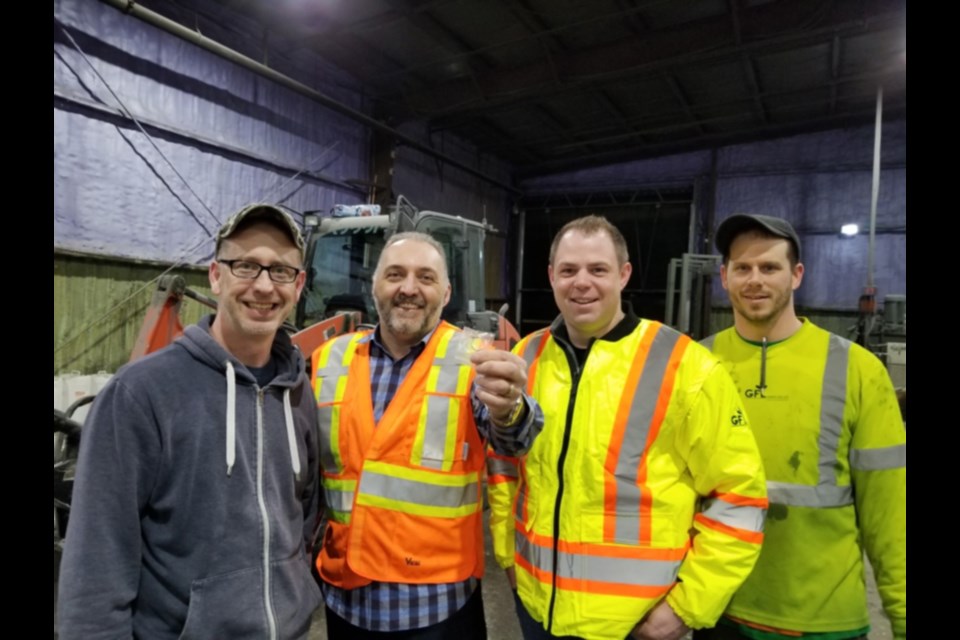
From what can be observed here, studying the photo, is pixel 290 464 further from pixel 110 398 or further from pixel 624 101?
pixel 624 101

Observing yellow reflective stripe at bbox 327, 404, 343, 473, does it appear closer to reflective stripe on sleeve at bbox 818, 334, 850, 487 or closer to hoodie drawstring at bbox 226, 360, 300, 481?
hoodie drawstring at bbox 226, 360, 300, 481

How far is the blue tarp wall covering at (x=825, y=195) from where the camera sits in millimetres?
11844

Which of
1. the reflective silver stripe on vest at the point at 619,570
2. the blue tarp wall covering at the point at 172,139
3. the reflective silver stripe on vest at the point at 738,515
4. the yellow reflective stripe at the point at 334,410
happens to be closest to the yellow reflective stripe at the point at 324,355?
the yellow reflective stripe at the point at 334,410

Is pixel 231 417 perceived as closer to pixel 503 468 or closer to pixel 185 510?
pixel 185 510

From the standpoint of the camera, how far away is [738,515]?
5.11 ft

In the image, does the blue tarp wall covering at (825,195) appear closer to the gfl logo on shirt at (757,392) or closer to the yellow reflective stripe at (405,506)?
the gfl logo on shirt at (757,392)

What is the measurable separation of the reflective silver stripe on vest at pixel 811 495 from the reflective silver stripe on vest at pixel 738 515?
243mm

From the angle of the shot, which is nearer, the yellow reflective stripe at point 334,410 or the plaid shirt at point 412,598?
the plaid shirt at point 412,598

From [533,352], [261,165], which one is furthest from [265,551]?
[261,165]

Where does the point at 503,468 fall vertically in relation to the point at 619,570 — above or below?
above

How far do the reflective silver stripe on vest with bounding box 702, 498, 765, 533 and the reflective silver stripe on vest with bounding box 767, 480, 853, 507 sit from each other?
243 millimetres

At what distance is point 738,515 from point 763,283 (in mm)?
781

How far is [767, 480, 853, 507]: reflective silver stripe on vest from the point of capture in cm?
172

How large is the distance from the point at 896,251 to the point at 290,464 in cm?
1417
